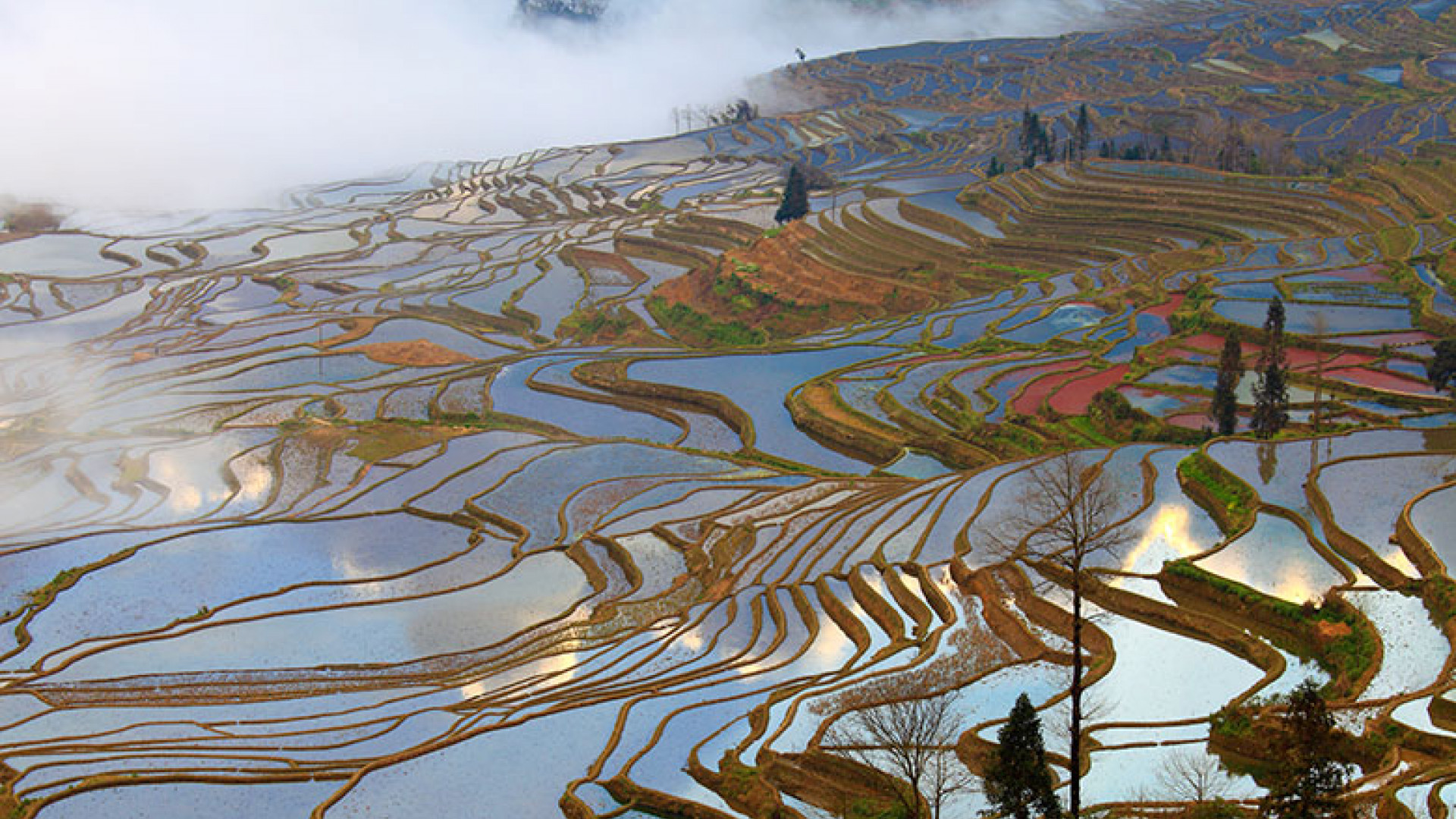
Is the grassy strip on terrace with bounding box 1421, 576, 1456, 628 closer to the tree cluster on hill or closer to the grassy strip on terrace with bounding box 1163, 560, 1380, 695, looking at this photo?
the grassy strip on terrace with bounding box 1163, 560, 1380, 695

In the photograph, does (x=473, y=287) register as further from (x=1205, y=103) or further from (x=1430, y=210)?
(x=1205, y=103)

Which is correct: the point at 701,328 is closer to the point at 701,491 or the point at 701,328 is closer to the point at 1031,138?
the point at 701,491

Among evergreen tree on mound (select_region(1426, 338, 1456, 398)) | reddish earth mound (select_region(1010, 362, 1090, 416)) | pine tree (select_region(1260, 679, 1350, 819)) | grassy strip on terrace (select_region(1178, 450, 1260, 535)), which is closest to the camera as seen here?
pine tree (select_region(1260, 679, 1350, 819))

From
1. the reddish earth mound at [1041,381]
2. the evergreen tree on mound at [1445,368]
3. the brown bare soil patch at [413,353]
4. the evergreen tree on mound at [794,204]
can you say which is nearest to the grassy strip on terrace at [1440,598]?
the evergreen tree on mound at [1445,368]

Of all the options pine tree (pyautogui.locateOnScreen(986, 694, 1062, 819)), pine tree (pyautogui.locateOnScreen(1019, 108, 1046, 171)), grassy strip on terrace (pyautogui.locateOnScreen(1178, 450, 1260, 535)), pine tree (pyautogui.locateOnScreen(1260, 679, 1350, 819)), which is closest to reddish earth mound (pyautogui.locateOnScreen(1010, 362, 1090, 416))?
grassy strip on terrace (pyautogui.locateOnScreen(1178, 450, 1260, 535))

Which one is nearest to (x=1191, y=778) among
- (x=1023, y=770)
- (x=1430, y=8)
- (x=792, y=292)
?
(x=1023, y=770)

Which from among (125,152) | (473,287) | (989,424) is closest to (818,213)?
(473,287)
